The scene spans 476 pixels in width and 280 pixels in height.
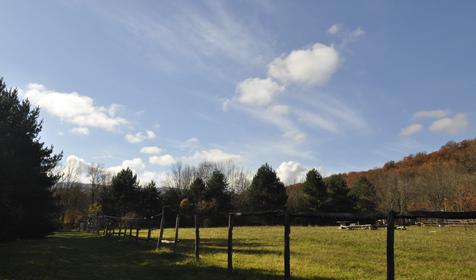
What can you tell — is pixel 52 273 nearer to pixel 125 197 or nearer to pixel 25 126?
pixel 25 126

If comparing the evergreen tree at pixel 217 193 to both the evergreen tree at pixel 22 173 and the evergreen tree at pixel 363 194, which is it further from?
the evergreen tree at pixel 22 173

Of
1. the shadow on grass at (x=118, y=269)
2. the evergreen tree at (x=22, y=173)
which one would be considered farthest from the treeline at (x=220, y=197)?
the shadow on grass at (x=118, y=269)

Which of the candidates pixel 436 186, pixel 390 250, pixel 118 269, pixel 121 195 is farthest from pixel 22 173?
pixel 436 186

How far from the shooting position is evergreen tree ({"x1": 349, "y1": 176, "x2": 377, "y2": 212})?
81.6 m

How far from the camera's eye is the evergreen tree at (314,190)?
74688 mm

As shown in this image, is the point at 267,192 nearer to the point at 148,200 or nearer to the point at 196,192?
the point at 196,192

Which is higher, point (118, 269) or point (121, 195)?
point (121, 195)

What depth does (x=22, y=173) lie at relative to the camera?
27.0 meters

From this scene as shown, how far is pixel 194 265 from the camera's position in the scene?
47.5ft

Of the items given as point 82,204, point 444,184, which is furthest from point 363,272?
point 82,204

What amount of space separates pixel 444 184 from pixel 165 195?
5484cm

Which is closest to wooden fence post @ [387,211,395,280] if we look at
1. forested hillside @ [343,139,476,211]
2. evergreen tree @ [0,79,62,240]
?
evergreen tree @ [0,79,62,240]

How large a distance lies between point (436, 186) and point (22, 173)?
80.0 m

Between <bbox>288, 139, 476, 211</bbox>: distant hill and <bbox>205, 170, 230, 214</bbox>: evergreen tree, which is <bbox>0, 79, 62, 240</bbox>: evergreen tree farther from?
<bbox>288, 139, 476, 211</bbox>: distant hill
